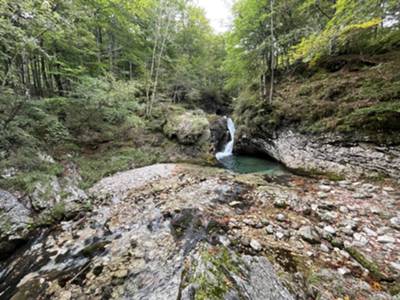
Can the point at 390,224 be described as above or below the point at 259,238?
above

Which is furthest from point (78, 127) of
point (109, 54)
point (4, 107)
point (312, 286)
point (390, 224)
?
point (390, 224)

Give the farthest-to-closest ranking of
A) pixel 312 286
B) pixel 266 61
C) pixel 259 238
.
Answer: pixel 266 61
pixel 259 238
pixel 312 286

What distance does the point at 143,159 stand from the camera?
7012 millimetres

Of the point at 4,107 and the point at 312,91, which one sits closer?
the point at 4,107

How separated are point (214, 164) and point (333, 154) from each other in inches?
168

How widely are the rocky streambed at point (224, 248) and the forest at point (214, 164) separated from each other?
22 millimetres

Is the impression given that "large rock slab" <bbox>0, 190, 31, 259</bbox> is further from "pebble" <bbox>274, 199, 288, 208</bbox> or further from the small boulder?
the small boulder

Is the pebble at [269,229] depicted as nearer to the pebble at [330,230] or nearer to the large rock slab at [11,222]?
the pebble at [330,230]

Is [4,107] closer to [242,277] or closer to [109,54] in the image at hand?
[242,277]

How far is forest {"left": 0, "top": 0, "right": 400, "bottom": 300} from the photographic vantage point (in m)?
2.23

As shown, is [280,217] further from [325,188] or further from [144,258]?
[144,258]

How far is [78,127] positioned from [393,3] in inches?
372

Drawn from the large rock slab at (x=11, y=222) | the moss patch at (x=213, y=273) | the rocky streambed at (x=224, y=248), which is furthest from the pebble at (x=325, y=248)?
the large rock slab at (x=11, y=222)

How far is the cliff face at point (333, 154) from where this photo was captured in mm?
4043
